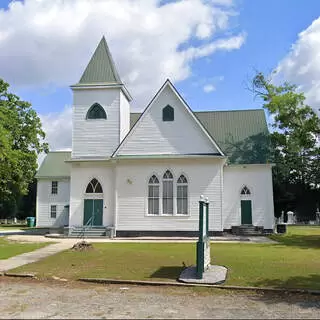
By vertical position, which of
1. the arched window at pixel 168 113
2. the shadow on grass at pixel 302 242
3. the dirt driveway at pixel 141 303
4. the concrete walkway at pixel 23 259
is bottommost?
the dirt driveway at pixel 141 303

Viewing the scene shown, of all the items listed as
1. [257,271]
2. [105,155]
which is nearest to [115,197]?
[105,155]

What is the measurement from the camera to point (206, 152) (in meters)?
29.0

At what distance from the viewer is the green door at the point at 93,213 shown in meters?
30.5

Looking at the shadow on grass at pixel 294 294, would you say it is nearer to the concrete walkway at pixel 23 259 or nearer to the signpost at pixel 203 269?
the signpost at pixel 203 269

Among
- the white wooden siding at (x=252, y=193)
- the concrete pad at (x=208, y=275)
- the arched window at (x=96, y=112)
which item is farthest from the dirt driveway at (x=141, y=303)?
the white wooden siding at (x=252, y=193)

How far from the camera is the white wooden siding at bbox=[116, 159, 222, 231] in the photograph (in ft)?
94.3

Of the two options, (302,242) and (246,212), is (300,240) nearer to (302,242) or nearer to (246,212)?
(302,242)

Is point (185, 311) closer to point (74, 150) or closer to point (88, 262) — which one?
point (88, 262)

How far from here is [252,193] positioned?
32.7 metres

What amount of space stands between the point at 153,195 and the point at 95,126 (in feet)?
23.2

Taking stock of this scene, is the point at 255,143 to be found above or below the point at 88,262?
above

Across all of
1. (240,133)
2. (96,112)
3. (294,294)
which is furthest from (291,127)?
(294,294)

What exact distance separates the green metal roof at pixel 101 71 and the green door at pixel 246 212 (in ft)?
44.0

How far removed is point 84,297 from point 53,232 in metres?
23.6
